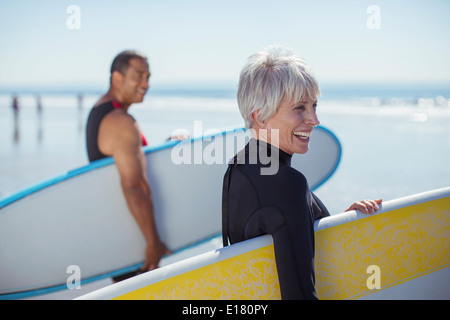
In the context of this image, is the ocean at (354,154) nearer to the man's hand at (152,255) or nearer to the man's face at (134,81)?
the man's hand at (152,255)

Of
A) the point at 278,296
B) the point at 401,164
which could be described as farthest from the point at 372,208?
the point at 401,164

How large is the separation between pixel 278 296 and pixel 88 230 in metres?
1.78

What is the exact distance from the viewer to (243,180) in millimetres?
1031

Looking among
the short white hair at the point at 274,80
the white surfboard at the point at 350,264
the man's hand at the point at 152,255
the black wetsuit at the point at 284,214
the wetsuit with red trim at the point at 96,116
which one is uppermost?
the short white hair at the point at 274,80

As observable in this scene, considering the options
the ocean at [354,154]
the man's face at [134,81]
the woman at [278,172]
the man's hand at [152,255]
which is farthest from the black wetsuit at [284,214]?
the ocean at [354,154]

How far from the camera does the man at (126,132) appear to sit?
2.28 m

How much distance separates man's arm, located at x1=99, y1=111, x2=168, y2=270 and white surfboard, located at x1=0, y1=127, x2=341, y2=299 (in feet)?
0.57

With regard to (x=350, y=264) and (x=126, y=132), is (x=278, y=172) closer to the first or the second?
(x=350, y=264)

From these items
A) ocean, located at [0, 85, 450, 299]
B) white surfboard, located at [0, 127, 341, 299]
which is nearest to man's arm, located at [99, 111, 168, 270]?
white surfboard, located at [0, 127, 341, 299]

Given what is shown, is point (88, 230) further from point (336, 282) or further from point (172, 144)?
point (336, 282)

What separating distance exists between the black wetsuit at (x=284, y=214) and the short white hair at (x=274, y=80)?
139mm

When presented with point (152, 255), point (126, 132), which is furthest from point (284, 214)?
point (152, 255)

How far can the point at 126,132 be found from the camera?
2293 millimetres

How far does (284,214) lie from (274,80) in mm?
364
